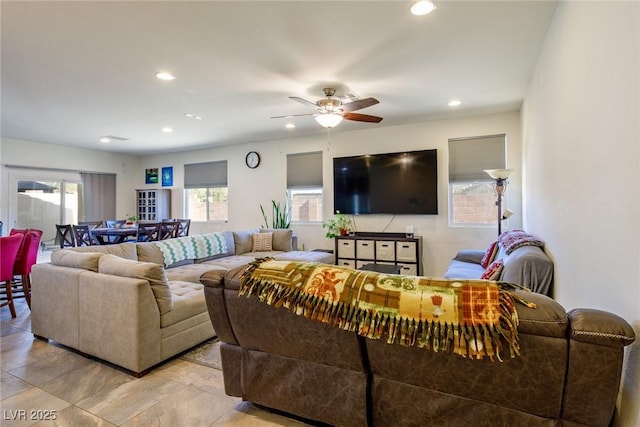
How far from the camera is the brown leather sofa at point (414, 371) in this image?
3.55ft

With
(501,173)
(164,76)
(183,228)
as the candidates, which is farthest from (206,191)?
(501,173)

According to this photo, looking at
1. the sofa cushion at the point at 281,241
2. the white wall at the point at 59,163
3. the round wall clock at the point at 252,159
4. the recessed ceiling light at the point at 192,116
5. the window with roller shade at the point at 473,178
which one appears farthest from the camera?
the round wall clock at the point at 252,159

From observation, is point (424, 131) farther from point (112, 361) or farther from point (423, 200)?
point (112, 361)

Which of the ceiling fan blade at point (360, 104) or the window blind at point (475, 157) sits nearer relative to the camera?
the ceiling fan blade at point (360, 104)

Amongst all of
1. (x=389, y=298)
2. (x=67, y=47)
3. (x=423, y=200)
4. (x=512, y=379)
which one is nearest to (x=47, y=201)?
(x=67, y=47)

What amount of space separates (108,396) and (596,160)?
3246 mm

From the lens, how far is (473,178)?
4.80 meters

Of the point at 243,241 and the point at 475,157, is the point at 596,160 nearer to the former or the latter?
the point at 475,157

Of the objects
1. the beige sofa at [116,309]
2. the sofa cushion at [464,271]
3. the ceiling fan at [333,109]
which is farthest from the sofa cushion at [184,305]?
the sofa cushion at [464,271]

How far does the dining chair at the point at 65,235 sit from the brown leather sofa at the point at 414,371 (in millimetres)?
5033

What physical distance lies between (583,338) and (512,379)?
0.96ft

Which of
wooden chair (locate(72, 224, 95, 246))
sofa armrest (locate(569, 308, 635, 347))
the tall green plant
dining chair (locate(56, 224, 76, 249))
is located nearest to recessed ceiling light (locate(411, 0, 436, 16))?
sofa armrest (locate(569, 308, 635, 347))

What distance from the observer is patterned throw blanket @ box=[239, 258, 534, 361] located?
1.16 meters

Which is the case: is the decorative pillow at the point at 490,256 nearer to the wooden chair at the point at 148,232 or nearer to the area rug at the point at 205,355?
the area rug at the point at 205,355
